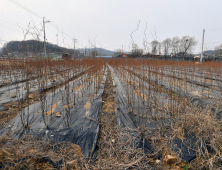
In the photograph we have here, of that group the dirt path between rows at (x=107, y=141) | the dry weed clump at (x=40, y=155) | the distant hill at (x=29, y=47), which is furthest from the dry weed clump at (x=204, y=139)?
the distant hill at (x=29, y=47)

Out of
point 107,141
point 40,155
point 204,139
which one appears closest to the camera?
point 40,155

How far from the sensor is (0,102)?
3.09 meters

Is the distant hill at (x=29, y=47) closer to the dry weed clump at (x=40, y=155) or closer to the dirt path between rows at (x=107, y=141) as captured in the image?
the dry weed clump at (x=40, y=155)

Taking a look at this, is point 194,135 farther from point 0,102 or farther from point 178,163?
point 0,102

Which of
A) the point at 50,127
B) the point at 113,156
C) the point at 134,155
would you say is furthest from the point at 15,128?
the point at 134,155

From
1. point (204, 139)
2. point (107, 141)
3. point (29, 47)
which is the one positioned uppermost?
point (29, 47)

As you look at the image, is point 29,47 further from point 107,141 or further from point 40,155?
point 107,141

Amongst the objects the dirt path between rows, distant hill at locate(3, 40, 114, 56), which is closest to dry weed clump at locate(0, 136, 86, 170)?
the dirt path between rows

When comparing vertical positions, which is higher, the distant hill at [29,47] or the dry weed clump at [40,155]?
the distant hill at [29,47]

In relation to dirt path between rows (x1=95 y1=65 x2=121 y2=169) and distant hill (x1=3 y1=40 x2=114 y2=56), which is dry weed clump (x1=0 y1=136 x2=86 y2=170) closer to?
dirt path between rows (x1=95 y1=65 x2=121 y2=169)

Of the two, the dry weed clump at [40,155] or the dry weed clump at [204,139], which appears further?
the dry weed clump at [204,139]

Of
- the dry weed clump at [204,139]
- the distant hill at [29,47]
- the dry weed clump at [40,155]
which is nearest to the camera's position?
the dry weed clump at [40,155]

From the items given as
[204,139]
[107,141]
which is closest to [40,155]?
[107,141]

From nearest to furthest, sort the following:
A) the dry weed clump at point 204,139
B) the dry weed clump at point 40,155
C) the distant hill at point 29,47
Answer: the dry weed clump at point 40,155
the dry weed clump at point 204,139
the distant hill at point 29,47
